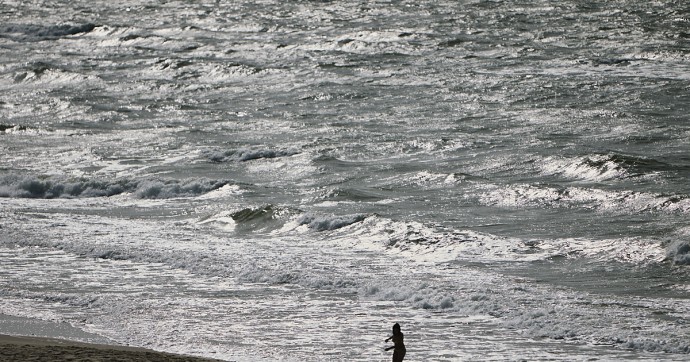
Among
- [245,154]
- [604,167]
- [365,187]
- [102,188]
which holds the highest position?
[604,167]

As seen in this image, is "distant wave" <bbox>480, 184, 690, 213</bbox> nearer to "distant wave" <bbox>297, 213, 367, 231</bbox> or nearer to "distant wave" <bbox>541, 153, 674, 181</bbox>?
"distant wave" <bbox>541, 153, 674, 181</bbox>

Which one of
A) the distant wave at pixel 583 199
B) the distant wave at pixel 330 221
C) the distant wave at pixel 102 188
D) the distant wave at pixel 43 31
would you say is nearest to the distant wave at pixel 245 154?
the distant wave at pixel 102 188

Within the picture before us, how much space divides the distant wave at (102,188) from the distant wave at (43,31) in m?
31.1

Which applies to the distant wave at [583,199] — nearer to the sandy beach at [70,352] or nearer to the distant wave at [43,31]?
the sandy beach at [70,352]

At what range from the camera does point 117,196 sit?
2892cm

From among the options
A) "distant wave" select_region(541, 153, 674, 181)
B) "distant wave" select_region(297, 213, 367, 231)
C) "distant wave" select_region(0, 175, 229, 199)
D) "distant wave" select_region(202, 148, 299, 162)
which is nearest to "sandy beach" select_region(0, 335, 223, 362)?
"distant wave" select_region(297, 213, 367, 231)

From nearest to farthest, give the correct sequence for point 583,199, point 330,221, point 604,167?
point 330,221
point 583,199
point 604,167

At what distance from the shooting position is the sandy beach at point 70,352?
1434 centimetres

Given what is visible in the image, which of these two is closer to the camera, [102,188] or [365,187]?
[365,187]

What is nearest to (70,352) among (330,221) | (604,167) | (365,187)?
(330,221)

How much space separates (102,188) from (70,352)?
1480 centimetres

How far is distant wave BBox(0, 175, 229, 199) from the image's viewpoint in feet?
94.6

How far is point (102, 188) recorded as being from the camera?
2934 cm

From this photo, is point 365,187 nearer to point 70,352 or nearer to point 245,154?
point 245,154
